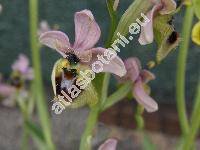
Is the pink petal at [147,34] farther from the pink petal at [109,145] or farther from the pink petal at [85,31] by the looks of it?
the pink petal at [109,145]

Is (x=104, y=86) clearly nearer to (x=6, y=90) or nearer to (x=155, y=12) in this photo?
(x=155, y=12)

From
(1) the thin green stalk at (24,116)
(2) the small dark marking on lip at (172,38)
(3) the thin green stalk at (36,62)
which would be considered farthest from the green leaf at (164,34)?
(1) the thin green stalk at (24,116)

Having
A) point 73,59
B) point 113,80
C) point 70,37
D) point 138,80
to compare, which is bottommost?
point 113,80

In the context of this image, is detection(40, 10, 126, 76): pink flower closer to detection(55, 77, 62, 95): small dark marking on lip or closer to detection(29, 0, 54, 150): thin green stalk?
detection(55, 77, 62, 95): small dark marking on lip

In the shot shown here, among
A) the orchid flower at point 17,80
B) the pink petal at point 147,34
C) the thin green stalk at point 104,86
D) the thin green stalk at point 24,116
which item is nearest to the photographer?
the pink petal at point 147,34

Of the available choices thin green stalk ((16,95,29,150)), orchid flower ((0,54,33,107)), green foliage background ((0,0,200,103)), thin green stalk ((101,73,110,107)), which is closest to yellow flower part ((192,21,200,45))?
thin green stalk ((101,73,110,107))

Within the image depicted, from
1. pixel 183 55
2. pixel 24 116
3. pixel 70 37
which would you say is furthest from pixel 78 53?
pixel 70 37
